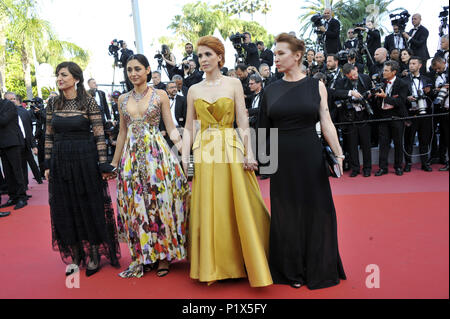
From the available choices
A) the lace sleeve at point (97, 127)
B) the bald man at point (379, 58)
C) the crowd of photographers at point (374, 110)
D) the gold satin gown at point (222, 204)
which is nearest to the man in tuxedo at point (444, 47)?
the crowd of photographers at point (374, 110)

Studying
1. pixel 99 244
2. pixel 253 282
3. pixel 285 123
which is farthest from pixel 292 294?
pixel 99 244

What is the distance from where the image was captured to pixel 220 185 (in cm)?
288

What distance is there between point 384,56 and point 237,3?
29.5m

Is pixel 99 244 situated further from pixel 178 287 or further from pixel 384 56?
pixel 384 56

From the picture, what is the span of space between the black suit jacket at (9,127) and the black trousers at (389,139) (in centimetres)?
575

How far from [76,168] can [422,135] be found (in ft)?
17.0

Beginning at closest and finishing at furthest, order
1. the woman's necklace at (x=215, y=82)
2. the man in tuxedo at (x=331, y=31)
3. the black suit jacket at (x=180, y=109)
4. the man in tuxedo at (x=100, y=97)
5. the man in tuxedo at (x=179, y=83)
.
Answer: the woman's necklace at (x=215, y=82), the black suit jacket at (x=180, y=109), the man in tuxedo at (x=179, y=83), the man in tuxedo at (x=331, y=31), the man in tuxedo at (x=100, y=97)

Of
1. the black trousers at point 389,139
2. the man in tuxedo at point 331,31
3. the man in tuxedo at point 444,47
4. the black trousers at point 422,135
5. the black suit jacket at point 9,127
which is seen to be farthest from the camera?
the man in tuxedo at point 331,31

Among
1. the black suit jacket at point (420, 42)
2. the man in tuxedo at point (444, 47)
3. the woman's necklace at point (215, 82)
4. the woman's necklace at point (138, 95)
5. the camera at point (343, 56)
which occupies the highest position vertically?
the black suit jacket at point (420, 42)

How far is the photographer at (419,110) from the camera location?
602 centimetres

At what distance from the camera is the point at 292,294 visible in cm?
263

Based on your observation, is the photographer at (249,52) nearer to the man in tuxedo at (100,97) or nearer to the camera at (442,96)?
the man in tuxedo at (100,97)

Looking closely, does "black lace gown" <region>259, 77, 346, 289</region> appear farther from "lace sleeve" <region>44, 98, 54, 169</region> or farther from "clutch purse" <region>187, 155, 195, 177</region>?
"lace sleeve" <region>44, 98, 54, 169</region>

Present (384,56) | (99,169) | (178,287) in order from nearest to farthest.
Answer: (178,287), (99,169), (384,56)
